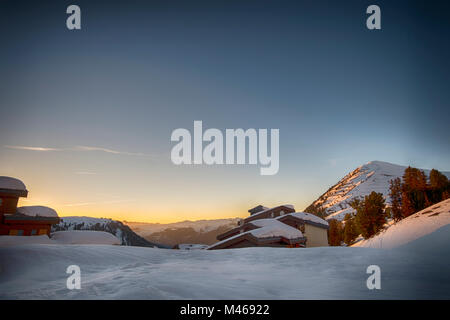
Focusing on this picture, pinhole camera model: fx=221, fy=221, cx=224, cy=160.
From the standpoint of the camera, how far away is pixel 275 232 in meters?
20.4

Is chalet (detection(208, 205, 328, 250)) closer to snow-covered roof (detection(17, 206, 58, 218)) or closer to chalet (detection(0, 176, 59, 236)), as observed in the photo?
chalet (detection(0, 176, 59, 236))

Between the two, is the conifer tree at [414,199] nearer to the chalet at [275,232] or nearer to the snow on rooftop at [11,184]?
the chalet at [275,232]

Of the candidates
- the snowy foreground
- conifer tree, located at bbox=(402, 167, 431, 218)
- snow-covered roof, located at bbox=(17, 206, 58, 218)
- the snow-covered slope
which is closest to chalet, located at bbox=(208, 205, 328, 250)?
conifer tree, located at bbox=(402, 167, 431, 218)

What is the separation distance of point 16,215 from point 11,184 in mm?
3217

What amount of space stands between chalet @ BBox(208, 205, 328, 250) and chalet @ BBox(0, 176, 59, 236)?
1952 centimetres

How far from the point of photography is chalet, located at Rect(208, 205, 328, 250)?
1944cm

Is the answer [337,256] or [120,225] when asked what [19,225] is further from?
[120,225]

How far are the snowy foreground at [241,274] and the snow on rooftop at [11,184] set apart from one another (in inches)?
927

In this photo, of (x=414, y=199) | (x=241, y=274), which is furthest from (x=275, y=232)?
(x=414, y=199)

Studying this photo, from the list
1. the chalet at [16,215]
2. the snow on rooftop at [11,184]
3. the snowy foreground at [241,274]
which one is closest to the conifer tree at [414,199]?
the snowy foreground at [241,274]

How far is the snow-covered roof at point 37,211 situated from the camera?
2415 centimetres

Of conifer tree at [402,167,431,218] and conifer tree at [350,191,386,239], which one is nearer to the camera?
conifer tree at [402,167,431,218]

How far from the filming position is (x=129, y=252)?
6.60 m
